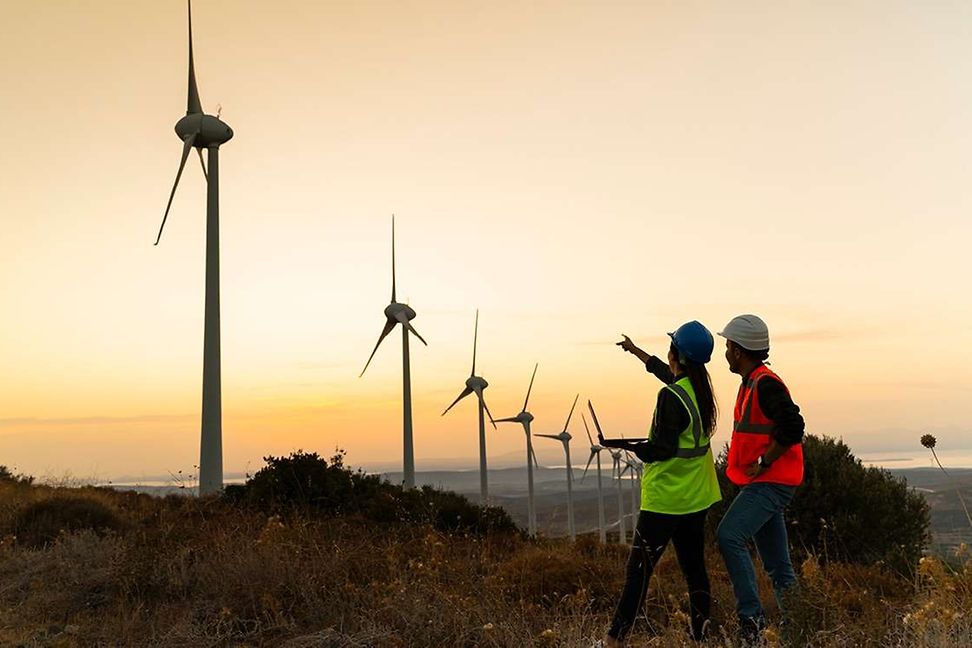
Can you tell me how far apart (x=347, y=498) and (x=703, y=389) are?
339 inches

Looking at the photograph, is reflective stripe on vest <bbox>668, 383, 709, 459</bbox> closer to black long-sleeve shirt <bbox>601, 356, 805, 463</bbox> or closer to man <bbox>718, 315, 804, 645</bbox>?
black long-sleeve shirt <bbox>601, 356, 805, 463</bbox>

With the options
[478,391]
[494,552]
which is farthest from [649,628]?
[478,391]

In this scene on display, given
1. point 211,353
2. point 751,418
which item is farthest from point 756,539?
point 211,353

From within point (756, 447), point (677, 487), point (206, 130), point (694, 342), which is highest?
point (206, 130)

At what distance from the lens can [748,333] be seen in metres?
5.33

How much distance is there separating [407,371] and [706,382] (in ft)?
77.0

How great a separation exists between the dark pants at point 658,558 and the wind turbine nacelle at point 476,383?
92.4ft

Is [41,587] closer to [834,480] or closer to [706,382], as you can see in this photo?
[706,382]

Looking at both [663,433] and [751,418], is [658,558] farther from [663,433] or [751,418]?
[751,418]

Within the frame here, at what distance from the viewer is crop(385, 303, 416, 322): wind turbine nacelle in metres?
30.1

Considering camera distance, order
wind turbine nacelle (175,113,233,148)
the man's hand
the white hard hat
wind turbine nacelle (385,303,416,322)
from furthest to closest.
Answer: wind turbine nacelle (385,303,416,322), wind turbine nacelle (175,113,233,148), the white hard hat, the man's hand

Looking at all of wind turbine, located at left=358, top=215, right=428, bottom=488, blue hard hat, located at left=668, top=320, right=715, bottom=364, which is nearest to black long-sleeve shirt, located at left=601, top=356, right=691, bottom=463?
blue hard hat, located at left=668, top=320, right=715, bottom=364

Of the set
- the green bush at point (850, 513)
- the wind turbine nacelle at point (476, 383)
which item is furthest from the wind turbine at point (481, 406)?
the green bush at point (850, 513)

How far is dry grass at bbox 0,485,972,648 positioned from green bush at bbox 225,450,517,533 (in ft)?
6.88
